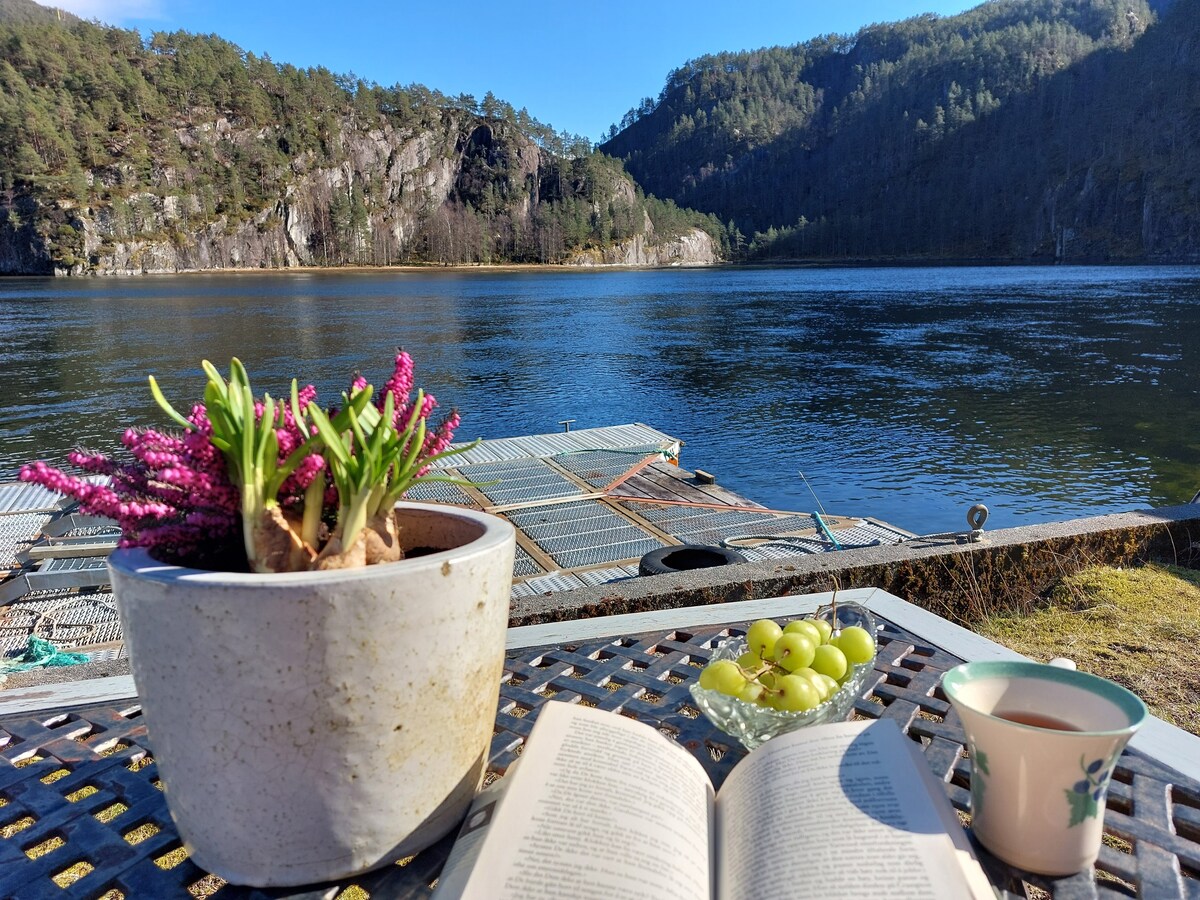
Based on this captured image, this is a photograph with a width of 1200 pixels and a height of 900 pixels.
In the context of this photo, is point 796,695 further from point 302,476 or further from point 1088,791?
point 302,476

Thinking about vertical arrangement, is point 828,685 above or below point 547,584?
above

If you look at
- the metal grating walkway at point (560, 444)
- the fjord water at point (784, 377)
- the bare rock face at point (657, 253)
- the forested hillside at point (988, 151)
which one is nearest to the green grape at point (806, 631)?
the metal grating walkway at point (560, 444)

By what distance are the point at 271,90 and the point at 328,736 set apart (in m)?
155

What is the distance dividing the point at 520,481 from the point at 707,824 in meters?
9.97

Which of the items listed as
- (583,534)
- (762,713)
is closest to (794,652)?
(762,713)

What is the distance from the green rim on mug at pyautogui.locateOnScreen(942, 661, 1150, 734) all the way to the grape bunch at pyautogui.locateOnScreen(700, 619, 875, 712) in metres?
0.27

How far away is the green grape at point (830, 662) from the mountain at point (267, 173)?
119503mm

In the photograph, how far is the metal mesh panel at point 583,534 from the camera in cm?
816

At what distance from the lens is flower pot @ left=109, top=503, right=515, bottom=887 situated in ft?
3.16

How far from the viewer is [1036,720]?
1.16 m

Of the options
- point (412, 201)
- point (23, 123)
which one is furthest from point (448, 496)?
point (412, 201)

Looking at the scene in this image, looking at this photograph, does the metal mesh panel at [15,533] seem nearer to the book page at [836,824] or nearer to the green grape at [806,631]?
the green grape at [806,631]

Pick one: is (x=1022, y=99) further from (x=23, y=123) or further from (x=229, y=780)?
(x=229, y=780)

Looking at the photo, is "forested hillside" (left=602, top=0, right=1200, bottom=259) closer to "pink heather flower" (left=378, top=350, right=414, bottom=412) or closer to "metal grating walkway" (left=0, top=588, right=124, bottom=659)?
"metal grating walkway" (left=0, top=588, right=124, bottom=659)
